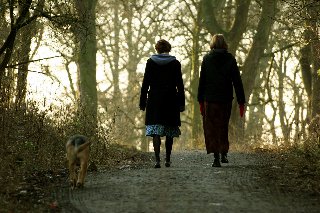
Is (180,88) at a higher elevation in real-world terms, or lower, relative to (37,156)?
higher

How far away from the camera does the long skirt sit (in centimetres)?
1145

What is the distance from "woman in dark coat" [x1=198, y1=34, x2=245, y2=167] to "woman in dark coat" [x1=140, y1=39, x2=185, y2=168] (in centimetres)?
49

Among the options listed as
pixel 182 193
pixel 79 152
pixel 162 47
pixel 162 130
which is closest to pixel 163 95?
pixel 162 130

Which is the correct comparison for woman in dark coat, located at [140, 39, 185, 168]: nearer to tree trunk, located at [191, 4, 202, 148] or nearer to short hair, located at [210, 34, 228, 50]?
short hair, located at [210, 34, 228, 50]

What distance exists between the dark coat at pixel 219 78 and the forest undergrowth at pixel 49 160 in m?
1.42

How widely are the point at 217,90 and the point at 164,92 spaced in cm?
89

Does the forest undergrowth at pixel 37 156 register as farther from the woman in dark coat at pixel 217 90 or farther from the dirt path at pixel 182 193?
the woman in dark coat at pixel 217 90

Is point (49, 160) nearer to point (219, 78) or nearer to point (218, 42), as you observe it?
point (219, 78)

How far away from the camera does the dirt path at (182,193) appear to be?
24.6 ft

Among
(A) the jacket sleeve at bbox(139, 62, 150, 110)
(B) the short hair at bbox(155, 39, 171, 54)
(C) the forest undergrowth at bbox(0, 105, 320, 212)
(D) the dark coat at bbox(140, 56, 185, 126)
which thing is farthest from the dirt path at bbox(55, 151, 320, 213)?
(B) the short hair at bbox(155, 39, 171, 54)

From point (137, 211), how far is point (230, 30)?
16.8 metres

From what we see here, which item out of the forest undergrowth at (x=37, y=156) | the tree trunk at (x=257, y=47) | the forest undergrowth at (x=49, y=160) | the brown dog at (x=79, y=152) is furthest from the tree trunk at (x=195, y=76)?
the brown dog at (x=79, y=152)

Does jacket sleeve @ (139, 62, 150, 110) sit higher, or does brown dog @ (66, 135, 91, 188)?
jacket sleeve @ (139, 62, 150, 110)

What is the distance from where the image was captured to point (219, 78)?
11.5 meters
